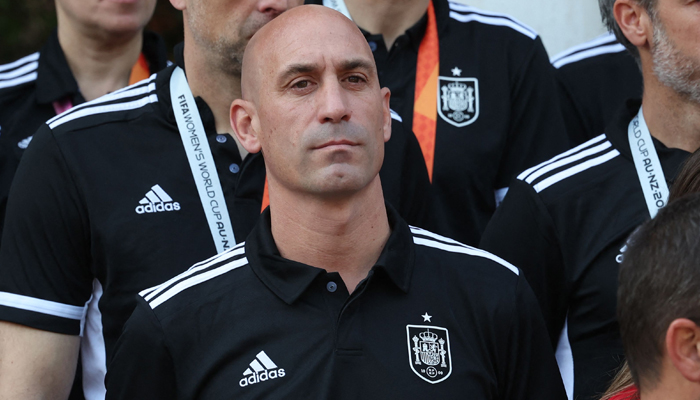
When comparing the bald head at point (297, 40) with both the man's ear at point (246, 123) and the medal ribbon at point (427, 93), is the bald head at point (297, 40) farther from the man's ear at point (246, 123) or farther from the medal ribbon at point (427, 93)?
the medal ribbon at point (427, 93)

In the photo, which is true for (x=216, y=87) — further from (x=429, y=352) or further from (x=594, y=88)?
(x=594, y=88)

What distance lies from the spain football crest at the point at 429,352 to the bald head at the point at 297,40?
31.3 inches

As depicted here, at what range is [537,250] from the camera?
325 cm

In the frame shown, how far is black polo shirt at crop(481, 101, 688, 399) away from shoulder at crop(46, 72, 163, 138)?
123 centimetres

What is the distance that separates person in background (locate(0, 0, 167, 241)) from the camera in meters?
4.25

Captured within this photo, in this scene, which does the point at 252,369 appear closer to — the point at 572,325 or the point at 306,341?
the point at 306,341

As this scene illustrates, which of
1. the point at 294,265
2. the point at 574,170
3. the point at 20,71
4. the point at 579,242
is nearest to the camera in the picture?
the point at 294,265

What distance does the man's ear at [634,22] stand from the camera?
3547 mm

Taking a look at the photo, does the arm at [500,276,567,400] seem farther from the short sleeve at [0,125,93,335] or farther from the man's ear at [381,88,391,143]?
the short sleeve at [0,125,93,335]

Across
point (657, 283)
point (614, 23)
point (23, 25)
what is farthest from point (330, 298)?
point (23, 25)

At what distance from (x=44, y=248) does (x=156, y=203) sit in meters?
0.37

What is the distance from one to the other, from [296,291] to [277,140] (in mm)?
460

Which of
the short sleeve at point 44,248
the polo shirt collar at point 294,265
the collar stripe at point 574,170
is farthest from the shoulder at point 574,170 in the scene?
the short sleeve at point 44,248

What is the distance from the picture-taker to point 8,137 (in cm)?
415
